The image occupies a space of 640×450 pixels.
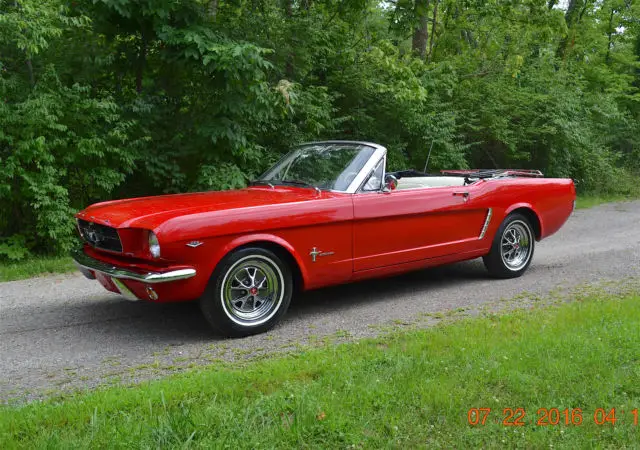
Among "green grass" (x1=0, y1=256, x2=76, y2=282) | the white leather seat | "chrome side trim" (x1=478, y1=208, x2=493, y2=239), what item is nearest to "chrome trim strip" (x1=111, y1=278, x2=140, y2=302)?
the white leather seat

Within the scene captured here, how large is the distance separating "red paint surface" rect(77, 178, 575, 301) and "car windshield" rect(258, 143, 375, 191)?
0.68 ft

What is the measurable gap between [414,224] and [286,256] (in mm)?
1433

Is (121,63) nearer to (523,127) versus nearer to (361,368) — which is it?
(361,368)

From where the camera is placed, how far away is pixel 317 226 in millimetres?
5328

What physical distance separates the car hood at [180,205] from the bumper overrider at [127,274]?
33cm

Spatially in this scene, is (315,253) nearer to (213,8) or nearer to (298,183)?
(298,183)

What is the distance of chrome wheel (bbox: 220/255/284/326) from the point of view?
4930 millimetres

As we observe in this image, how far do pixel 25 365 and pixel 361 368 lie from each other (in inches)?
92.3

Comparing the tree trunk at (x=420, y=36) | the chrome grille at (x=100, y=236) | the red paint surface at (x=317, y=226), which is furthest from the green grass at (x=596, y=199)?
the chrome grille at (x=100, y=236)

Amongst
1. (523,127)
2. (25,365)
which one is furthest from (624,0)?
(25,365)

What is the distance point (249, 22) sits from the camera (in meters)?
11.3

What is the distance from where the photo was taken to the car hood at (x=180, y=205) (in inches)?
187

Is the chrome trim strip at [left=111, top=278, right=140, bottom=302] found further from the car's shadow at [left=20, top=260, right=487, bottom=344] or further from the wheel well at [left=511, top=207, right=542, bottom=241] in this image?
the wheel well at [left=511, top=207, right=542, bottom=241]

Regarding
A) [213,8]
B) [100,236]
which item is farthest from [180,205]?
[213,8]
